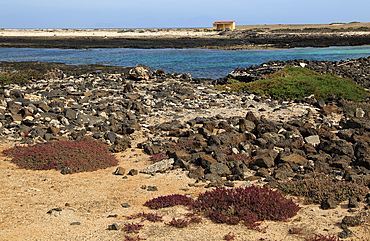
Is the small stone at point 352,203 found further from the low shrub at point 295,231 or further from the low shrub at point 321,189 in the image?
the low shrub at point 295,231

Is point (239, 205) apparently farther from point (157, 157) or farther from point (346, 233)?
point (157, 157)

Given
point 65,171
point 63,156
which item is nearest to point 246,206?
point 65,171

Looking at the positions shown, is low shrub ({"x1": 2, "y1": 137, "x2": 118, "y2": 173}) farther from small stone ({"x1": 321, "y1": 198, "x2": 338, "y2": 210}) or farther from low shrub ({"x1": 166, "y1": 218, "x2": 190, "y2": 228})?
small stone ({"x1": 321, "y1": 198, "x2": 338, "y2": 210})

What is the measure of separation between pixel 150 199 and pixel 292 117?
8864 millimetres

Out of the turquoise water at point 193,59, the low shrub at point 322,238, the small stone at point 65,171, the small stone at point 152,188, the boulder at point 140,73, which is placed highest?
the turquoise water at point 193,59

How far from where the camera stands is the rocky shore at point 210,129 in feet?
26.7

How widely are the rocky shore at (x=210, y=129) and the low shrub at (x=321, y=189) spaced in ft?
1.06

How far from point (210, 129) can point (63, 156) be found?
5221 mm

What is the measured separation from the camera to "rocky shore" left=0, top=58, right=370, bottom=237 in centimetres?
813

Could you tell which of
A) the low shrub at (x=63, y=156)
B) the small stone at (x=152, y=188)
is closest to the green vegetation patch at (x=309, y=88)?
the low shrub at (x=63, y=156)

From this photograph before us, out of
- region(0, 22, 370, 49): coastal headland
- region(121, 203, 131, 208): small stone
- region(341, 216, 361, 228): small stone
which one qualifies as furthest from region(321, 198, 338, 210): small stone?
region(0, 22, 370, 49): coastal headland

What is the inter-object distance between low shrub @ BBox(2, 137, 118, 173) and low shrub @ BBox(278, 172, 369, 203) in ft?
→ 16.1

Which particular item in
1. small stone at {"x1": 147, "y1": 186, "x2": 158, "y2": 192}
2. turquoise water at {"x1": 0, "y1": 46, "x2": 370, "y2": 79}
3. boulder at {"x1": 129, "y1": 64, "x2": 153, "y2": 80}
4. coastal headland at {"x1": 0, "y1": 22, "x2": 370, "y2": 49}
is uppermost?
coastal headland at {"x1": 0, "y1": 22, "x2": 370, "y2": 49}

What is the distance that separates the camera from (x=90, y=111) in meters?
13.7
